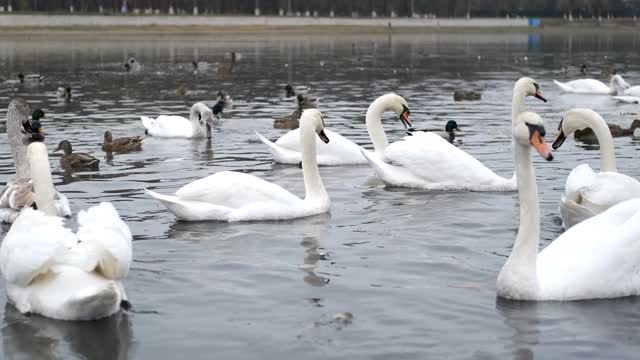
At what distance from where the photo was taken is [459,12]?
14000cm

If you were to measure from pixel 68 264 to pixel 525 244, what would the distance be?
10.9 ft

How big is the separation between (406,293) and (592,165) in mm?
7829

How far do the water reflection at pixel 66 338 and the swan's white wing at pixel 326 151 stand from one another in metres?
8.01

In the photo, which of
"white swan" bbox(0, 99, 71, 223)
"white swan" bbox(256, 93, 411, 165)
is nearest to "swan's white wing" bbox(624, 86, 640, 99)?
"white swan" bbox(256, 93, 411, 165)

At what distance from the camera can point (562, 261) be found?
8617 mm

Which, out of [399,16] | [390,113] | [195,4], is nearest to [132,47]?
[390,113]

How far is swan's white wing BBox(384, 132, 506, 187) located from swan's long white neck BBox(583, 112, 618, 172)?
214cm

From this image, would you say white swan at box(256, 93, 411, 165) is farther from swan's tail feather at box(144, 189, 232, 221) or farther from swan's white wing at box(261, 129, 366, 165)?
swan's tail feather at box(144, 189, 232, 221)

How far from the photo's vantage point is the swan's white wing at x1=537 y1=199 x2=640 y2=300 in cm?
851

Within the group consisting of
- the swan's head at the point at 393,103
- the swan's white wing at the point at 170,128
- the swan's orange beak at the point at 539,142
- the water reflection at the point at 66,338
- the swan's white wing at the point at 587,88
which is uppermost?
the swan's orange beak at the point at 539,142

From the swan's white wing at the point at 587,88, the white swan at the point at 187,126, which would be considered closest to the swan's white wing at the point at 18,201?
the white swan at the point at 187,126

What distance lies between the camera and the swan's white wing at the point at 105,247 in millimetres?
7879

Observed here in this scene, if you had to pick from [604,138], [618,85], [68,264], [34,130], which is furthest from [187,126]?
[618,85]

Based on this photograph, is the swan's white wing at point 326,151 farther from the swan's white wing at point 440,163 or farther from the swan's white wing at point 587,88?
the swan's white wing at point 587,88
